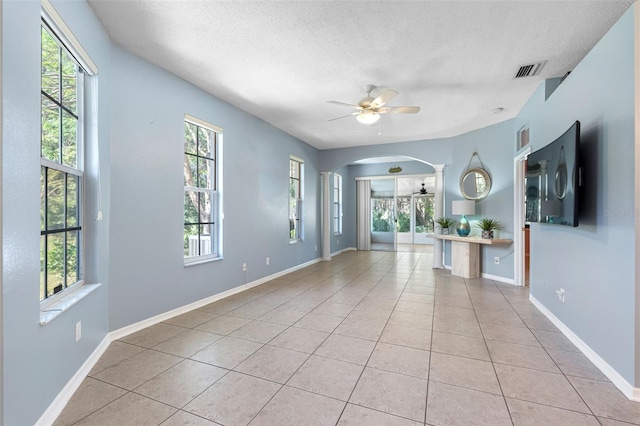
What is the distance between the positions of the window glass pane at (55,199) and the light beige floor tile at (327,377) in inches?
78.1

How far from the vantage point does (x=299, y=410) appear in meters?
1.77

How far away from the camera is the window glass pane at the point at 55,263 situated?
1915 millimetres

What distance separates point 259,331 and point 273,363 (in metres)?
0.68

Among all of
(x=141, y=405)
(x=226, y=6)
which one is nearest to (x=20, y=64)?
(x=226, y=6)

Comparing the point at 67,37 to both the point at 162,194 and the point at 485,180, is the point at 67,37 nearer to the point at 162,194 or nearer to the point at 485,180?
the point at 162,194

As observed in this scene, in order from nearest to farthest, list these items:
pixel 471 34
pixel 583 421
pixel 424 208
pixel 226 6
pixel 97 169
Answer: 1. pixel 583 421
2. pixel 226 6
3. pixel 97 169
4. pixel 471 34
5. pixel 424 208

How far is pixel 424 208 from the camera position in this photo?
10773 millimetres

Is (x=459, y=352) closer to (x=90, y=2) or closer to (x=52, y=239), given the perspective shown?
(x=52, y=239)

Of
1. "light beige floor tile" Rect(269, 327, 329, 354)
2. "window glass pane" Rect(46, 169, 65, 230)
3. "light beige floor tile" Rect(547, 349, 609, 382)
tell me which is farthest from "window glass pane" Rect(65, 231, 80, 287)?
"light beige floor tile" Rect(547, 349, 609, 382)

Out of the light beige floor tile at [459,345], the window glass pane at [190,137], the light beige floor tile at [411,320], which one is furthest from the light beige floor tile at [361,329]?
the window glass pane at [190,137]

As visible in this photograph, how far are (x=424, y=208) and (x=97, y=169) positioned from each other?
1017 cm

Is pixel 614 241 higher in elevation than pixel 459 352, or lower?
higher

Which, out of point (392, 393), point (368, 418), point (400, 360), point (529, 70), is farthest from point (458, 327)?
point (529, 70)

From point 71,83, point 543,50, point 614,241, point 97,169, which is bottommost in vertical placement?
point 614,241
